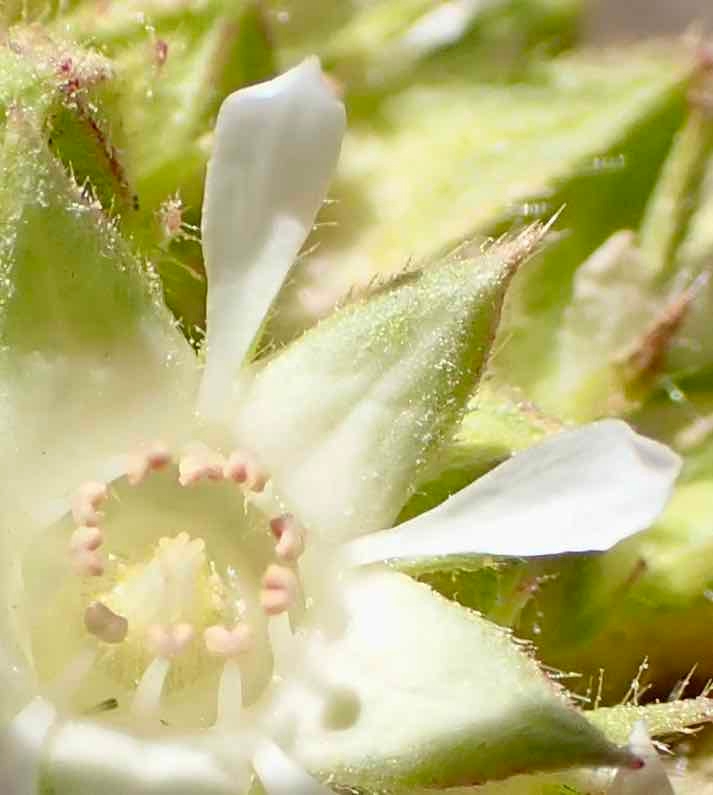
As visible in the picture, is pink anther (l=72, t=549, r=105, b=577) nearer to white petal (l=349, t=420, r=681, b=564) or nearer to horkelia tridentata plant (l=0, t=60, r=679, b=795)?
horkelia tridentata plant (l=0, t=60, r=679, b=795)

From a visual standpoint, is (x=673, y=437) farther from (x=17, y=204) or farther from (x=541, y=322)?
(x=17, y=204)

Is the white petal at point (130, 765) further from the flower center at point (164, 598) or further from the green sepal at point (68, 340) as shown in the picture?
the green sepal at point (68, 340)

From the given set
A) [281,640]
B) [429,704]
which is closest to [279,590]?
[281,640]

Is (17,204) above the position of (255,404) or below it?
above

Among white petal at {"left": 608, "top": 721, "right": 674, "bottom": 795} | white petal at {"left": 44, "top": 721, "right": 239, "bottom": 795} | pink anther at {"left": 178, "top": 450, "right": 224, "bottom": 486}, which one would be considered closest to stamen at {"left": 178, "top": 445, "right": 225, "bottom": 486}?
pink anther at {"left": 178, "top": 450, "right": 224, "bottom": 486}

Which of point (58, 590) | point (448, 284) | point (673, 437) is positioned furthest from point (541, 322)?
point (58, 590)

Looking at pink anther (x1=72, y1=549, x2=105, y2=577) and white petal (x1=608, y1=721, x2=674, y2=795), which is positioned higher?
pink anther (x1=72, y1=549, x2=105, y2=577)
